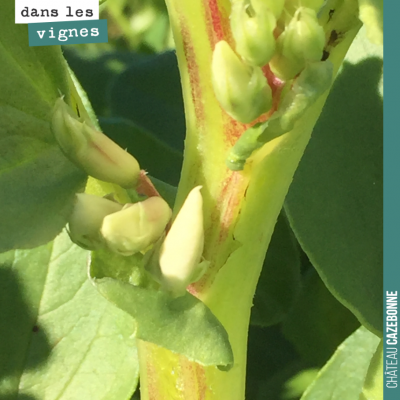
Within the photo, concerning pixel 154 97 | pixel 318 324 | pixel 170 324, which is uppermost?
pixel 154 97

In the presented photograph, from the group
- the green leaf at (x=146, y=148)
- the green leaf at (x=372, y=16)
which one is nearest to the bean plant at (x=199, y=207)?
the green leaf at (x=372, y=16)

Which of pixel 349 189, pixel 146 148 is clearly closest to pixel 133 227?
pixel 349 189

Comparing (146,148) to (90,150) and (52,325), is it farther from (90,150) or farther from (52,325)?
(90,150)

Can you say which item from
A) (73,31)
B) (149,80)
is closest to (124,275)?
(73,31)

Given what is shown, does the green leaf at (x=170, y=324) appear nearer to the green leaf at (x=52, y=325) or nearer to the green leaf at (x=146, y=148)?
the green leaf at (x=52, y=325)

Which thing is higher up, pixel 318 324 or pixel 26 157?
pixel 26 157
